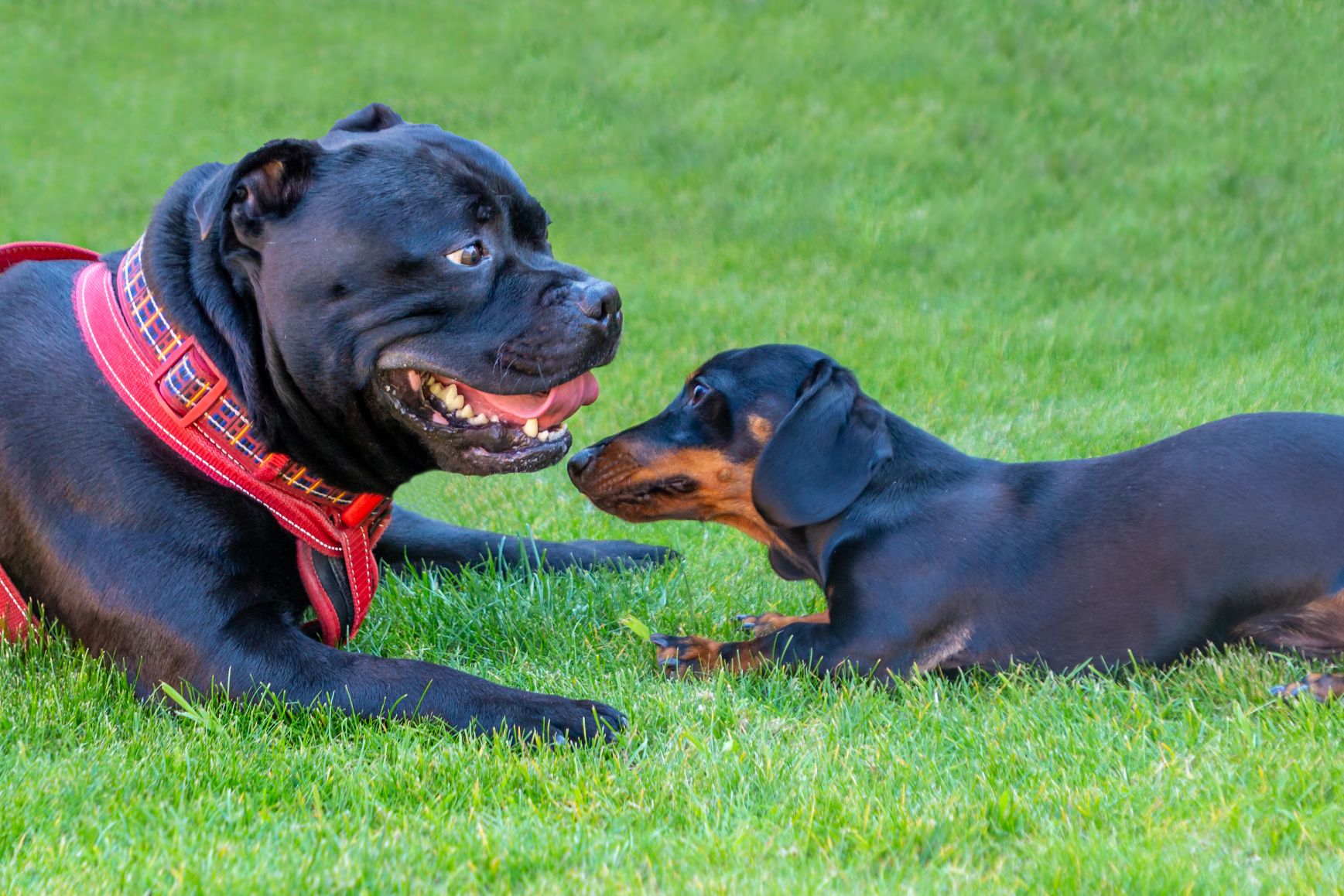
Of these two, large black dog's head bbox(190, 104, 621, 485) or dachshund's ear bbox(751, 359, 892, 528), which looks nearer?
large black dog's head bbox(190, 104, 621, 485)

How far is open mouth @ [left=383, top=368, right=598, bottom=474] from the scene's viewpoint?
12.3ft

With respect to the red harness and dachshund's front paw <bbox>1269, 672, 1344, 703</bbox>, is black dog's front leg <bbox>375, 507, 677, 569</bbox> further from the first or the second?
dachshund's front paw <bbox>1269, 672, 1344, 703</bbox>

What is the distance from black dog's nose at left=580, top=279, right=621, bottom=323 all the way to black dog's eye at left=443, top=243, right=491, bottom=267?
0.28m

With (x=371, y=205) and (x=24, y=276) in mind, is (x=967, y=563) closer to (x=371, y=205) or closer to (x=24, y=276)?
(x=371, y=205)

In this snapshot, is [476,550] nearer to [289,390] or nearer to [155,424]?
[289,390]

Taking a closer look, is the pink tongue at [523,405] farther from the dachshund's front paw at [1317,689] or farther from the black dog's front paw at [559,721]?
the dachshund's front paw at [1317,689]

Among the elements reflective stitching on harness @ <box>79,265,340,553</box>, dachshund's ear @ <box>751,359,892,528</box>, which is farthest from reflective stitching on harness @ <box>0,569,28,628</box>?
dachshund's ear @ <box>751,359,892,528</box>

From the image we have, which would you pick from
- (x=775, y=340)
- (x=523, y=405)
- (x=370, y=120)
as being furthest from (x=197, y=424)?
(x=775, y=340)

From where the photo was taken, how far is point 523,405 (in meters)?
3.83

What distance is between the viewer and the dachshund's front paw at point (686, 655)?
13.0 feet

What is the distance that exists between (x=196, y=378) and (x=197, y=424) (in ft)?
0.38

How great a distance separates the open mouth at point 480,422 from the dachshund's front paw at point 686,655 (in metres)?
0.67

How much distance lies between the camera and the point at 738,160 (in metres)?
12.4

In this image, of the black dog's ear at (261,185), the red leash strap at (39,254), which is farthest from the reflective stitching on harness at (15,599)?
the black dog's ear at (261,185)
